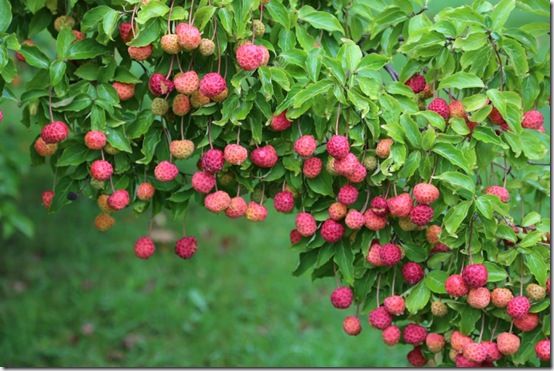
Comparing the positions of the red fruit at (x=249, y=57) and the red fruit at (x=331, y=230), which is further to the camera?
the red fruit at (x=331, y=230)

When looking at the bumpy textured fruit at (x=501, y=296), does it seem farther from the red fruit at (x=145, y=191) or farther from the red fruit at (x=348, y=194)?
the red fruit at (x=145, y=191)

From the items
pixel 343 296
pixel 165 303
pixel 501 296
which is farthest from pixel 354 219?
pixel 165 303

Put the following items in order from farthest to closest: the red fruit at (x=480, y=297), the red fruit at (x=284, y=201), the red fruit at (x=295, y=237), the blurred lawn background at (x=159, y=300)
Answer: the blurred lawn background at (x=159, y=300) → the red fruit at (x=295, y=237) → the red fruit at (x=284, y=201) → the red fruit at (x=480, y=297)

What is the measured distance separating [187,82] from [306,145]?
300 millimetres

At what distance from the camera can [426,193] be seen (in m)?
1.78

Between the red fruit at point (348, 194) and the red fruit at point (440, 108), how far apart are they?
264mm

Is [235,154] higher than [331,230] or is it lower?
higher

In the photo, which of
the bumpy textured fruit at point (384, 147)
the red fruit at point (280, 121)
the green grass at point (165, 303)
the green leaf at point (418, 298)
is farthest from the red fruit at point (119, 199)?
the green grass at point (165, 303)

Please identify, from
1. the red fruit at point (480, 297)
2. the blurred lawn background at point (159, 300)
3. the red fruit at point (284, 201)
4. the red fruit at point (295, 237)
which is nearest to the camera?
the red fruit at point (480, 297)

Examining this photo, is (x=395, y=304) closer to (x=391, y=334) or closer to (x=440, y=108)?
(x=391, y=334)

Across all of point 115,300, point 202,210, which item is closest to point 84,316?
point 115,300

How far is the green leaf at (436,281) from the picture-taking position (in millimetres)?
1903

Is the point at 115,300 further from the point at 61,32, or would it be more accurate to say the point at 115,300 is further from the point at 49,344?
the point at 61,32

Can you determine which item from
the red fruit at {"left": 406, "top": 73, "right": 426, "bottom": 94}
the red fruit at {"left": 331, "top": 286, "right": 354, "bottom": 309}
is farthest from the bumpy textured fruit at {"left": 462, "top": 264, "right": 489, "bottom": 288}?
the red fruit at {"left": 406, "top": 73, "right": 426, "bottom": 94}
